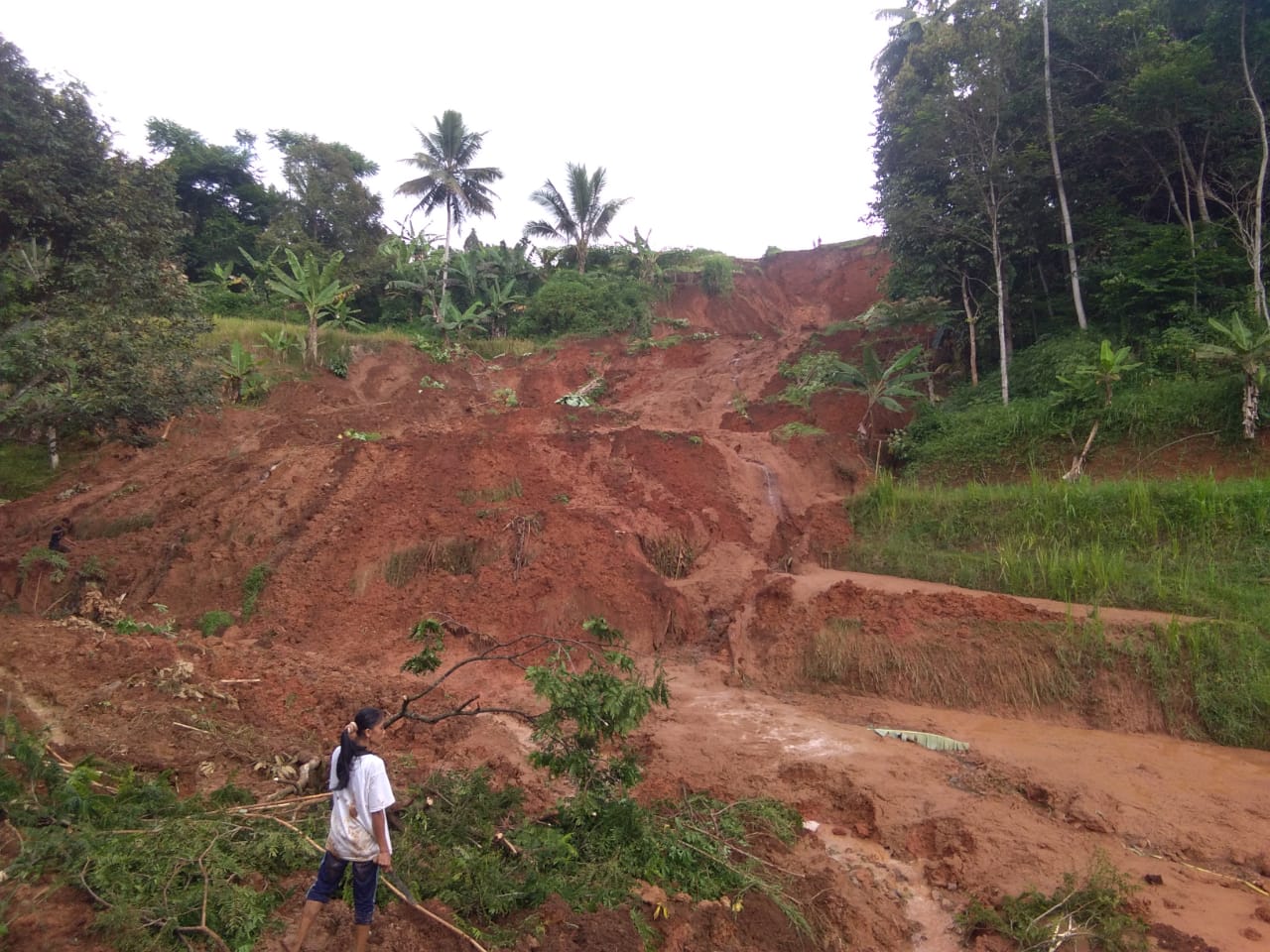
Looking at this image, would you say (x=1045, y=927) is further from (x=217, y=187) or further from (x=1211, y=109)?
(x=217, y=187)

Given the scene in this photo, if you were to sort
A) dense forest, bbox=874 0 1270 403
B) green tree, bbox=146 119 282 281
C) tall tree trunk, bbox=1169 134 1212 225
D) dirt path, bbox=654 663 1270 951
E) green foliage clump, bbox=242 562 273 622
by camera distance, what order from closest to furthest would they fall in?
dirt path, bbox=654 663 1270 951 < green foliage clump, bbox=242 562 273 622 < dense forest, bbox=874 0 1270 403 < tall tree trunk, bbox=1169 134 1212 225 < green tree, bbox=146 119 282 281

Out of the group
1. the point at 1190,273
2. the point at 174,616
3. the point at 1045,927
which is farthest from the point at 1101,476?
the point at 174,616

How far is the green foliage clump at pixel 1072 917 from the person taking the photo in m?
4.27

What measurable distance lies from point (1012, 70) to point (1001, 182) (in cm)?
242

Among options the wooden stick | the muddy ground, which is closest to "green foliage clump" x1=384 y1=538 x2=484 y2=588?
the muddy ground

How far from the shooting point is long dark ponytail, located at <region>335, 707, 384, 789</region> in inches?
149

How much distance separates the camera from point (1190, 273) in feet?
43.8

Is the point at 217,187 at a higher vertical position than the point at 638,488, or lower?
higher

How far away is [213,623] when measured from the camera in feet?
33.0

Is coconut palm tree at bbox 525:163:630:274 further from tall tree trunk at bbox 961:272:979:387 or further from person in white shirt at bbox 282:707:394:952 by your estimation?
person in white shirt at bbox 282:707:394:952

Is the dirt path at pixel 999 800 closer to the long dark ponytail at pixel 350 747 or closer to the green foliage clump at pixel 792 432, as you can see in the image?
the long dark ponytail at pixel 350 747

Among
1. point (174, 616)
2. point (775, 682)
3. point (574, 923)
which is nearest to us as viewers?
point (574, 923)

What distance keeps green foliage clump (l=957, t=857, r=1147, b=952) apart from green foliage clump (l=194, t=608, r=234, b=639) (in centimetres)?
922

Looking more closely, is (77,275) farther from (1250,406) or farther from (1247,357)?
(1250,406)
